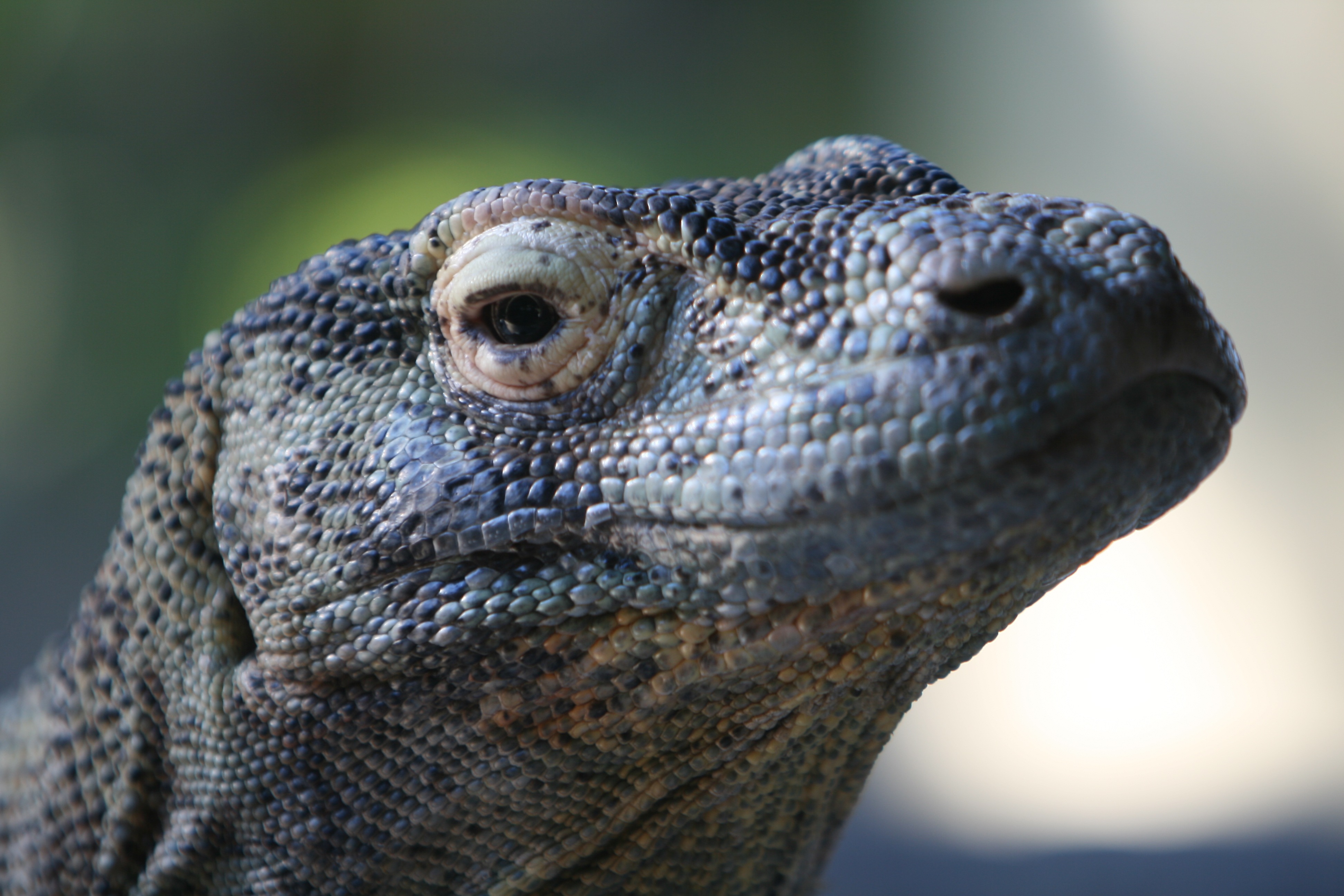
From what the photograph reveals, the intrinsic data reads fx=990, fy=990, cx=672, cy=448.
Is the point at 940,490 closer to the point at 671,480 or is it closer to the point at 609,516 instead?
the point at 671,480

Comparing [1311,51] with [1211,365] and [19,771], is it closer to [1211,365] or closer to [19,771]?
[1211,365]

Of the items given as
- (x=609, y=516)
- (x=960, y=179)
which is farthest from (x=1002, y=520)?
(x=960, y=179)

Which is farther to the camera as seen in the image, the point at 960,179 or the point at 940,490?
the point at 960,179

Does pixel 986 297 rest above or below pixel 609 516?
above

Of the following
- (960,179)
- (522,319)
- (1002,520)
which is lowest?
(1002,520)

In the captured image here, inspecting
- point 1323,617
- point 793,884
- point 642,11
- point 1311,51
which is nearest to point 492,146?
point 642,11

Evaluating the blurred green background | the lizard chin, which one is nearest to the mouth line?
the lizard chin

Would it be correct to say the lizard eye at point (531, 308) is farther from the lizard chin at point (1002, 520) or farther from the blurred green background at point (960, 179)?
the blurred green background at point (960, 179)

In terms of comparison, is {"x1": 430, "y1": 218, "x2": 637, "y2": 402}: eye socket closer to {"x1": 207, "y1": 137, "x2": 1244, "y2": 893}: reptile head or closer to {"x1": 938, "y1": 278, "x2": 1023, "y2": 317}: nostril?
{"x1": 207, "y1": 137, "x2": 1244, "y2": 893}: reptile head
